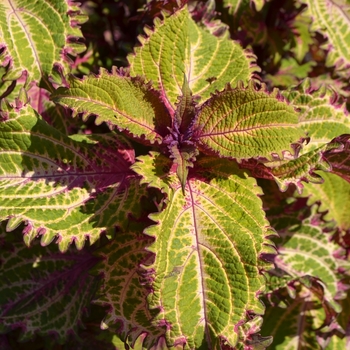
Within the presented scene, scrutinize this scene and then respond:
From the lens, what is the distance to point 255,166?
3.79ft

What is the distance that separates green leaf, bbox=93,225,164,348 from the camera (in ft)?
3.97

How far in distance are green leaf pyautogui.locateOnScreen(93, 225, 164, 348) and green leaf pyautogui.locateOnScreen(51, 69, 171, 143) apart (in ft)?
0.83

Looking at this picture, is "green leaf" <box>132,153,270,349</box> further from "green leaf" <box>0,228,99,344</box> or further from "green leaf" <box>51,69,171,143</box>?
"green leaf" <box>0,228,99,344</box>

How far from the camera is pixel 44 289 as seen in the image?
57.9 inches

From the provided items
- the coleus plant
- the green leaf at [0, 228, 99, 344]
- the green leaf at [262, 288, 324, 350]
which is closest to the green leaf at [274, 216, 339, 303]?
the coleus plant

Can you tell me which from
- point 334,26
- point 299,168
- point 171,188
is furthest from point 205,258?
point 334,26

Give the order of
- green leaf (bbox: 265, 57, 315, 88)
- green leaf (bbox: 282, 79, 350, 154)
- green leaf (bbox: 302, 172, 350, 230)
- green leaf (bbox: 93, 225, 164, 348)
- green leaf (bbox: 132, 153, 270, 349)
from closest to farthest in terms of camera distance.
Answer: green leaf (bbox: 132, 153, 270, 349), green leaf (bbox: 93, 225, 164, 348), green leaf (bbox: 282, 79, 350, 154), green leaf (bbox: 302, 172, 350, 230), green leaf (bbox: 265, 57, 315, 88)

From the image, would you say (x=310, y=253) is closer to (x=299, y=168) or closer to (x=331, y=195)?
(x=331, y=195)

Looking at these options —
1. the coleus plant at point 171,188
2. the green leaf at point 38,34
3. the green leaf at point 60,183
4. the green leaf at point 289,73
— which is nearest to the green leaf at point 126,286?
the coleus plant at point 171,188

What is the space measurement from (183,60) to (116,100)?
252 millimetres

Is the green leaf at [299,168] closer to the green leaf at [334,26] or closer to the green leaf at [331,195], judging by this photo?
the green leaf at [331,195]

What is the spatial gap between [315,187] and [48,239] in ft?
2.31

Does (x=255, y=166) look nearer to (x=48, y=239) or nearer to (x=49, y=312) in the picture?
(x=48, y=239)

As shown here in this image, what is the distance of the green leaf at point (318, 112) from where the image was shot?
1319 millimetres
